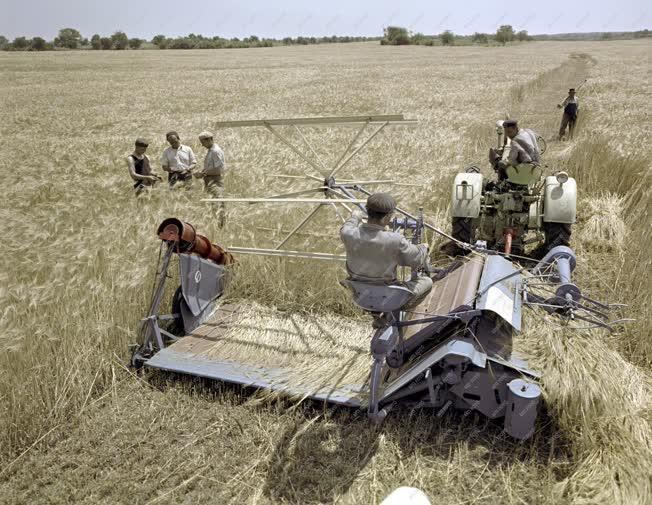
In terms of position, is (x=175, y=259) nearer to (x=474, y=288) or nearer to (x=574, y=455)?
(x=474, y=288)

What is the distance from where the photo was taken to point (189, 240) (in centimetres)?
423

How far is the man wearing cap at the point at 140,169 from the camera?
22.7 feet

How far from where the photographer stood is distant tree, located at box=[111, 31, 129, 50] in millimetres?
64875

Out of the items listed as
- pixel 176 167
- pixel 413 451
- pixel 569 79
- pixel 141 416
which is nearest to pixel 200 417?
pixel 141 416

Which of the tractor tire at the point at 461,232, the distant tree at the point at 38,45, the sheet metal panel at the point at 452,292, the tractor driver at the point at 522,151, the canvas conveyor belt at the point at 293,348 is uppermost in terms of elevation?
the distant tree at the point at 38,45

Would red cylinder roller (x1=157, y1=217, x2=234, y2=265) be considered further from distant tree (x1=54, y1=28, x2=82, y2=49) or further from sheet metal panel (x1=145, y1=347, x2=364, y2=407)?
distant tree (x1=54, y1=28, x2=82, y2=49)

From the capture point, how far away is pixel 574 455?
2.89 m

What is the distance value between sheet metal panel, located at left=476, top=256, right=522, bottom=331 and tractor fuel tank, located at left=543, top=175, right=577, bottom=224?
2009 millimetres

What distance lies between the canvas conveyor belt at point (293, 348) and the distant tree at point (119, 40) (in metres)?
70.0

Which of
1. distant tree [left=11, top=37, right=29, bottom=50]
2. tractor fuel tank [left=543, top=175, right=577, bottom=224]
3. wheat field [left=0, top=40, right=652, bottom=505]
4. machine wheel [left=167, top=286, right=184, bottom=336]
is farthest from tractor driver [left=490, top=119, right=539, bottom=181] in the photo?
distant tree [left=11, top=37, right=29, bottom=50]

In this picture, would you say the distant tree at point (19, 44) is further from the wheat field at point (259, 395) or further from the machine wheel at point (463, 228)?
the machine wheel at point (463, 228)

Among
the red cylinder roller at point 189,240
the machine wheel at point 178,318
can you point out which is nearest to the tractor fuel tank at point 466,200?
the red cylinder roller at point 189,240

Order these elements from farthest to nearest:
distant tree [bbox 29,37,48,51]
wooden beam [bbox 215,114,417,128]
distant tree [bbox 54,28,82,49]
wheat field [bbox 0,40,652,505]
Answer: distant tree [bbox 54,28,82,49] → distant tree [bbox 29,37,48,51] → wooden beam [bbox 215,114,417,128] → wheat field [bbox 0,40,652,505]

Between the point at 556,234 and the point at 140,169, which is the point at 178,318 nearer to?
the point at 140,169
